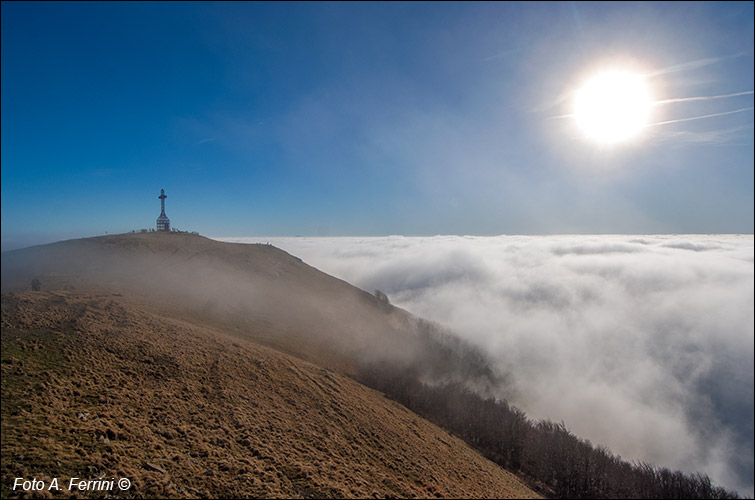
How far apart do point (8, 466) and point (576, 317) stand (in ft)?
786

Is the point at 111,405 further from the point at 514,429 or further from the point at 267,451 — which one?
the point at 514,429

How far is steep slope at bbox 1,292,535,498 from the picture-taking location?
25.9 feet

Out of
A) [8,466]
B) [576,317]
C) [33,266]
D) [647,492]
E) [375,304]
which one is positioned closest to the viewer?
[8,466]

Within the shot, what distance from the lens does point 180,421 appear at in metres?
11.0

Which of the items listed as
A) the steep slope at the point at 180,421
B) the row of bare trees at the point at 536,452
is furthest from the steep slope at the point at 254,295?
the row of bare trees at the point at 536,452

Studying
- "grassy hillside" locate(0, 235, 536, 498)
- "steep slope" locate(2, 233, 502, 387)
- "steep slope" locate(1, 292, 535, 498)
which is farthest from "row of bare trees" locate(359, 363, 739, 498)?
"steep slope" locate(1, 292, 535, 498)

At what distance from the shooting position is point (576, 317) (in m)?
197

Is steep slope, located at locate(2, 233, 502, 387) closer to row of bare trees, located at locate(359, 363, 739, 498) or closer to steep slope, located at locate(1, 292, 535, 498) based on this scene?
steep slope, located at locate(1, 292, 535, 498)

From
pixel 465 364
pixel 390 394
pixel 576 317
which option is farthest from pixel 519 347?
pixel 390 394

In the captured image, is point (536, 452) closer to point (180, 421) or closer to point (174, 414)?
point (180, 421)

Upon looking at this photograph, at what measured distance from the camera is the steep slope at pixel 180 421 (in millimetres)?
7898

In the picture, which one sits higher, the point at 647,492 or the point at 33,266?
the point at 33,266

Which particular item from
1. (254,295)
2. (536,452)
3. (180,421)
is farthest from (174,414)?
(536,452)

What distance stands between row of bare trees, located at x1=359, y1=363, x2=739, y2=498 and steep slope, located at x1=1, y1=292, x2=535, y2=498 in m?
14.3
